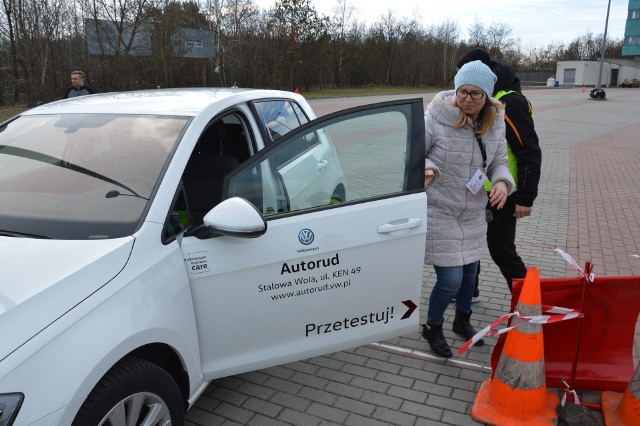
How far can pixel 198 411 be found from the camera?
282cm

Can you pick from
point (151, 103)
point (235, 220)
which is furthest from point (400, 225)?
point (151, 103)

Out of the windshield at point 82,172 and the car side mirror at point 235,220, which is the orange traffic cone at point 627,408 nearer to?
the car side mirror at point 235,220

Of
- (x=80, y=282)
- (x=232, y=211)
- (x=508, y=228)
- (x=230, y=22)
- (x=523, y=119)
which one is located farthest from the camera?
(x=230, y=22)

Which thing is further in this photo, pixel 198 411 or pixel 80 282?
pixel 198 411

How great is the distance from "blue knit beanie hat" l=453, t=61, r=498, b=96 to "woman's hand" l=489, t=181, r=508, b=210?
0.54m

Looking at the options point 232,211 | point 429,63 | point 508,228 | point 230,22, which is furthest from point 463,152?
→ point 429,63

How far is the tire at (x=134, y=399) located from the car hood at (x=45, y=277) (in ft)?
1.05

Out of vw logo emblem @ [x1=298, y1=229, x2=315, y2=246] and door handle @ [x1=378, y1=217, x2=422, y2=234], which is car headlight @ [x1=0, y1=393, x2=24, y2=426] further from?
door handle @ [x1=378, y1=217, x2=422, y2=234]

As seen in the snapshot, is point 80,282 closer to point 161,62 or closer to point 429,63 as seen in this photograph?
point 161,62

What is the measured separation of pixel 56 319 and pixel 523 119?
292 cm

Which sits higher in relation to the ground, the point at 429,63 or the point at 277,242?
the point at 429,63

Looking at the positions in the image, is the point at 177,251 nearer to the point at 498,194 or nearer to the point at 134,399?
the point at 134,399

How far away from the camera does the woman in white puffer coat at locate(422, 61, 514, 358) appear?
294 centimetres

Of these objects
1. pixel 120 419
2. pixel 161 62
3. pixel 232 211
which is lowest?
pixel 120 419
